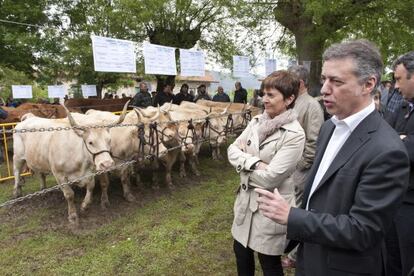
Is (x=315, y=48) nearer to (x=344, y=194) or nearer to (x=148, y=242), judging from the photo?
(x=148, y=242)

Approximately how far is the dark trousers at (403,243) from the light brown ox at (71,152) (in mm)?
3614

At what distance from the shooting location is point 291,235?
1.61 meters

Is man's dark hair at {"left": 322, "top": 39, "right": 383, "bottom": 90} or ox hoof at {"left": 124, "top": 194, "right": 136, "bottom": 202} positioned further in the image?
ox hoof at {"left": 124, "top": 194, "right": 136, "bottom": 202}

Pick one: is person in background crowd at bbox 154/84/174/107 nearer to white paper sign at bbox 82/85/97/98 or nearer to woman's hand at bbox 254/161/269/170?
white paper sign at bbox 82/85/97/98

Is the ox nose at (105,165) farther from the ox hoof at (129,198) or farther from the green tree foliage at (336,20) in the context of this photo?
the green tree foliage at (336,20)

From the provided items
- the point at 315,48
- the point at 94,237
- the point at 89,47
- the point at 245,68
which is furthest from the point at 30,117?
the point at 89,47

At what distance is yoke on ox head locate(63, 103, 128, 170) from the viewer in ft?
16.8

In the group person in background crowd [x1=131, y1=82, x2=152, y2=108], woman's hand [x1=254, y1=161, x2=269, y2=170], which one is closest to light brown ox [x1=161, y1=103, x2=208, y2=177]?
person in background crowd [x1=131, y1=82, x2=152, y2=108]

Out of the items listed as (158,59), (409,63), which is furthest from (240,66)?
(409,63)

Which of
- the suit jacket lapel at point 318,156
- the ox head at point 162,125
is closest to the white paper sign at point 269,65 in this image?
the ox head at point 162,125

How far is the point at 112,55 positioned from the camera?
6.77m

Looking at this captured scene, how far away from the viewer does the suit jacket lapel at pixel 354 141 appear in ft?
5.26

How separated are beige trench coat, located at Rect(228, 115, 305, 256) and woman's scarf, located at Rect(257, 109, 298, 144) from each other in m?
0.03

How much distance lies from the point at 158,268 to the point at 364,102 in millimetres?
3153
